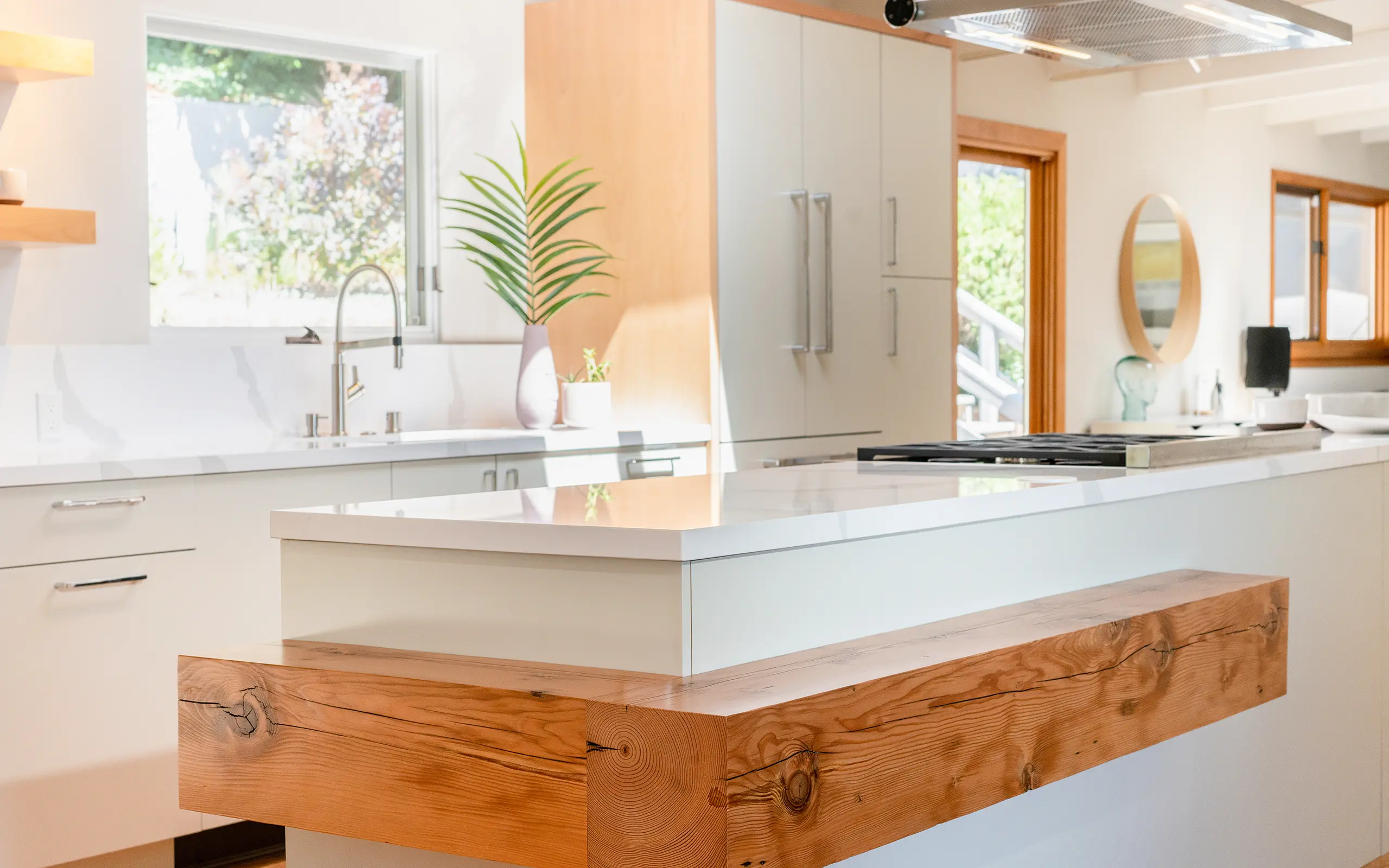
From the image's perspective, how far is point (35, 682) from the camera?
275 centimetres

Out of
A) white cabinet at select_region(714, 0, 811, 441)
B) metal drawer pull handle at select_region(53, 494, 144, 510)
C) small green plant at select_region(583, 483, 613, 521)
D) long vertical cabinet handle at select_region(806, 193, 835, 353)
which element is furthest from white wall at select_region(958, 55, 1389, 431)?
small green plant at select_region(583, 483, 613, 521)

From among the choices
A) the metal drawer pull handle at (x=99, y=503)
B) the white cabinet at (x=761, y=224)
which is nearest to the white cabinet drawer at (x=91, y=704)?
the metal drawer pull handle at (x=99, y=503)

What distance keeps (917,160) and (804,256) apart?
2.41 ft

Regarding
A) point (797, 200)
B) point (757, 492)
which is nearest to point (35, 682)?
point (757, 492)

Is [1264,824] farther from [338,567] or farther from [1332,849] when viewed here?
[338,567]

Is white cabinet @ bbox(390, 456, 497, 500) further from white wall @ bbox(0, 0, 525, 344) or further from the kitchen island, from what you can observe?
the kitchen island

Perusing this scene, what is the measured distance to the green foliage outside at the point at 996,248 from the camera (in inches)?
229

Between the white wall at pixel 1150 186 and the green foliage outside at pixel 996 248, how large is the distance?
0.23 metres

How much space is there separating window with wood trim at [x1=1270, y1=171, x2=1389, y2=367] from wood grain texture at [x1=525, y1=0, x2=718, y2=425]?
4.73m

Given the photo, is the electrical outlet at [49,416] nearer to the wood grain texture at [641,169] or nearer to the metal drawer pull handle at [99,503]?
the metal drawer pull handle at [99,503]

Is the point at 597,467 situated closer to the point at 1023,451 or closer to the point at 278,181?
the point at 278,181

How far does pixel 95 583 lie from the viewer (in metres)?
2.81

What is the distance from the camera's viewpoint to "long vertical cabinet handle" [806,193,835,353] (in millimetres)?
4531

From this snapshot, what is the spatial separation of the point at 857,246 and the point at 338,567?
3.18m
